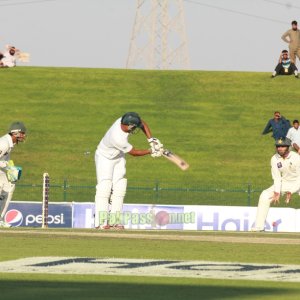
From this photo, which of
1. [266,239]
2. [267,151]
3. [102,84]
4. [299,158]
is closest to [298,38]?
[267,151]

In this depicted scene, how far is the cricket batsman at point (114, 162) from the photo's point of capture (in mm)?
24000

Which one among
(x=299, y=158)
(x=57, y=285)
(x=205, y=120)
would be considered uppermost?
(x=205, y=120)

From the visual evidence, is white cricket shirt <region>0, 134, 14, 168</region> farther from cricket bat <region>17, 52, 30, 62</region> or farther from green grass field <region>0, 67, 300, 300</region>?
cricket bat <region>17, 52, 30, 62</region>

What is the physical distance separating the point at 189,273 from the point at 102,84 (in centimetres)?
4669

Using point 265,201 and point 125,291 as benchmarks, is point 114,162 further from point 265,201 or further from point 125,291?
point 125,291

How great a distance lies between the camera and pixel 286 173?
26234 mm

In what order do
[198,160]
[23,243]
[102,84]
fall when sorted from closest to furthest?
[23,243] < [198,160] < [102,84]

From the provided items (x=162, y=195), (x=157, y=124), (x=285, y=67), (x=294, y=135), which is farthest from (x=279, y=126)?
(x=285, y=67)

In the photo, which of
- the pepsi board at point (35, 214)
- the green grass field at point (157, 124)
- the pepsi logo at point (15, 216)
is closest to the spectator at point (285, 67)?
the green grass field at point (157, 124)

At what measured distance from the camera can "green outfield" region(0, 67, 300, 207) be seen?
48.9 m

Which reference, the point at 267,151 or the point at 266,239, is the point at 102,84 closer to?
the point at 267,151

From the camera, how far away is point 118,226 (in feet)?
81.4

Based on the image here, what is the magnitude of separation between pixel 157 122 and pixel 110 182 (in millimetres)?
31198

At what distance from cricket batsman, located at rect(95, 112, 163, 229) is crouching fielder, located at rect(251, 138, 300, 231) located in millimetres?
2597
